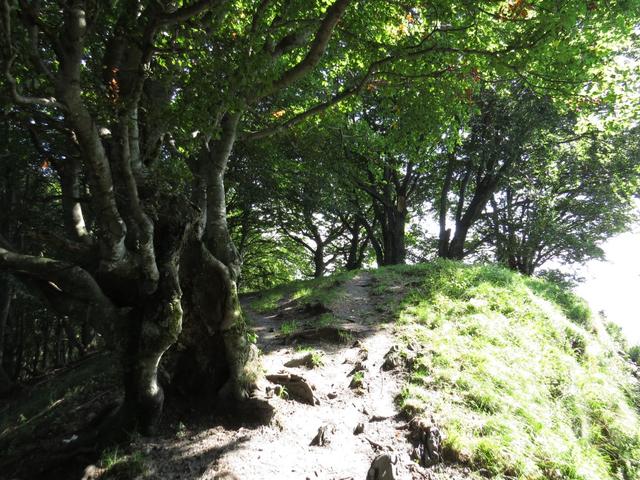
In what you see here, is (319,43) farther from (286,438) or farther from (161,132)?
(286,438)

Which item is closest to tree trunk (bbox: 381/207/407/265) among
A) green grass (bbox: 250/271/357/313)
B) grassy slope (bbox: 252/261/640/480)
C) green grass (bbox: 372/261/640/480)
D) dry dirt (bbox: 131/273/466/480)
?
green grass (bbox: 250/271/357/313)

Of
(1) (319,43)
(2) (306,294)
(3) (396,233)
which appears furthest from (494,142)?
(1) (319,43)

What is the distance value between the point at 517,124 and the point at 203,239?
500 inches

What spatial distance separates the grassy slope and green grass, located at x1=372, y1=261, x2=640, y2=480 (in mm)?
16

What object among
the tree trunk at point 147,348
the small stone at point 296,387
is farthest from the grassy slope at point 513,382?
the tree trunk at point 147,348

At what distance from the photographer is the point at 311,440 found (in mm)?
4371

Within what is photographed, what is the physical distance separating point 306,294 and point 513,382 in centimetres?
663

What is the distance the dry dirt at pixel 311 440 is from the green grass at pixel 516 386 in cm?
46

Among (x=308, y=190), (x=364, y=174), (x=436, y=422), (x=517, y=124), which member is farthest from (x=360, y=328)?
(x=517, y=124)

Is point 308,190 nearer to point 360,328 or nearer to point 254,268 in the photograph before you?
point 360,328

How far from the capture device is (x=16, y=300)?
13.2 meters

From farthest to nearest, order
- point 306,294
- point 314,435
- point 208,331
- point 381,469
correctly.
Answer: point 306,294
point 208,331
point 314,435
point 381,469

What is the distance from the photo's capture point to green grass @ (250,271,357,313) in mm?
10367

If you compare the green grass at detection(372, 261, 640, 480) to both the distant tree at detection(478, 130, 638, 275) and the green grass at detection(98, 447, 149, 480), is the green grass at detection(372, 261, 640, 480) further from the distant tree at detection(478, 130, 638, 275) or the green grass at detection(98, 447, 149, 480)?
the distant tree at detection(478, 130, 638, 275)
